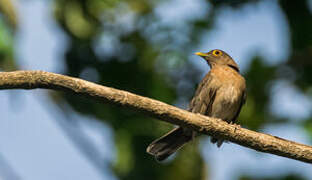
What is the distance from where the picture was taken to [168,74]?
7.40m

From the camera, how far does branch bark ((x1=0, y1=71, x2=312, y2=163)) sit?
4.60 metres

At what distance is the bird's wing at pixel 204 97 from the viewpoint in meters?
7.18

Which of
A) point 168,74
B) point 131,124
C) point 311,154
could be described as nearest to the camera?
point 311,154

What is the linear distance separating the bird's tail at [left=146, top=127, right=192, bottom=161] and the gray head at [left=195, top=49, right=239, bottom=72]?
1.75m

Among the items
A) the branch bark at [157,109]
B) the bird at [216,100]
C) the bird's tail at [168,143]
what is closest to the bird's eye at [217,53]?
the bird at [216,100]

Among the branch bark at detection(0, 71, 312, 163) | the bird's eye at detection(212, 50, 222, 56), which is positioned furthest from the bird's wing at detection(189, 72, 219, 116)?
the branch bark at detection(0, 71, 312, 163)

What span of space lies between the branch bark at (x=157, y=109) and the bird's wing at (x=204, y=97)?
1.78m

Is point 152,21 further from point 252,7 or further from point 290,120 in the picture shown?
point 290,120

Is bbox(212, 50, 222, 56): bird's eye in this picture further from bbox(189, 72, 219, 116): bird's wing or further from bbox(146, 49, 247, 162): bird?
bbox(189, 72, 219, 116): bird's wing

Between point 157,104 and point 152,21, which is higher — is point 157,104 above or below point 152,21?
below

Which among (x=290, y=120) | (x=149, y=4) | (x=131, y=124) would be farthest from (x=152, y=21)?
(x=290, y=120)

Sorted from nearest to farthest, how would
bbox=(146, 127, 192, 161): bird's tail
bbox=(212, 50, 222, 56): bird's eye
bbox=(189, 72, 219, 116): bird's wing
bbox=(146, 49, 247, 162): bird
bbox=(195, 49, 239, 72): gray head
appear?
1. bbox=(146, 127, 192, 161): bird's tail
2. bbox=(146, 49, 247, 162): bird
3. bbox=(189, 72, 219, 116): bird's wing
4. bbox=(195, 49, 239, 72): gray head
5. bbox=(212, 50, 222, 56): bird's eye

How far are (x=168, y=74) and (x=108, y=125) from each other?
1122mm

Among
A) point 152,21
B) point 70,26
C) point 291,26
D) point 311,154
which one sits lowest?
point 311,154
